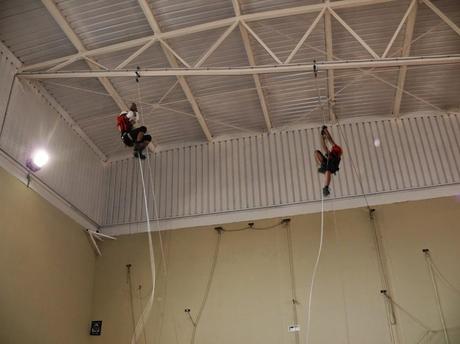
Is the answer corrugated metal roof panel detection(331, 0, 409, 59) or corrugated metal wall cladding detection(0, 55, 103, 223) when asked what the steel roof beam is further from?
corrugated metal wall cladding detection(0, 55, 103, 223)

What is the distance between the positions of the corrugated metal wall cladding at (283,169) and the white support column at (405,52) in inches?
14.8

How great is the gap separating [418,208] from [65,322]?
633 cm

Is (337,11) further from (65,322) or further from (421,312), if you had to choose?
(65,322)

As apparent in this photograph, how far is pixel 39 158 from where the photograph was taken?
696cm

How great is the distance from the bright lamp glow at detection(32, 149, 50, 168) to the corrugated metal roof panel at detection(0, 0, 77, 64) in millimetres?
1445

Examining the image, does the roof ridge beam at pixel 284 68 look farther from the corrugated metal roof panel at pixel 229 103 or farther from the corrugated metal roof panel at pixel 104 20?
the corrugated metal roof panel at pixel 229 103

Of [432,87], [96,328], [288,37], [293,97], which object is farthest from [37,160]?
[432,87]

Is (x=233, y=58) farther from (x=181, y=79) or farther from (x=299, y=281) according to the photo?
(x=299, y=281)

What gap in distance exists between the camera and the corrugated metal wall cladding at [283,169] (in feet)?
26.2

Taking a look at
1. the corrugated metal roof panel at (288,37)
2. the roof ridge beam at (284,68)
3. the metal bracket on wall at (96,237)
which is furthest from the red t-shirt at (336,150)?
the metal bracket on wall at (96,237)

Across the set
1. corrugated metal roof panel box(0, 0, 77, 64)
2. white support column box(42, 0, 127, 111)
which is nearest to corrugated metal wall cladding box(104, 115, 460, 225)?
white support column box(42, 0, 127, 111)

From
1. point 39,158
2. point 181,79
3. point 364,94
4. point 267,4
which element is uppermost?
point 267,4

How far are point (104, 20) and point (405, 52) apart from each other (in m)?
4.78

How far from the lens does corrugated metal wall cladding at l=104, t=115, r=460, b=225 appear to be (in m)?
7.99
